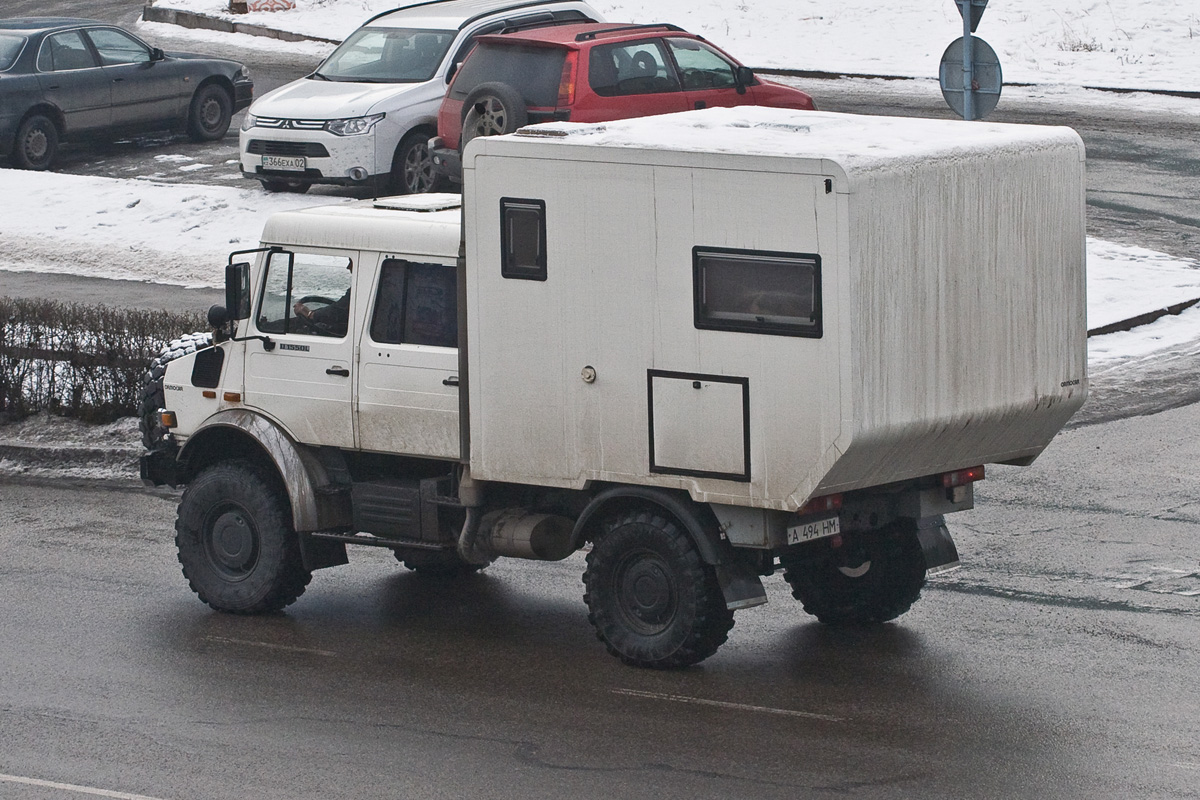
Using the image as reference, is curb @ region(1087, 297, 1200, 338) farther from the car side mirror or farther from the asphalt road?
the car side mirror

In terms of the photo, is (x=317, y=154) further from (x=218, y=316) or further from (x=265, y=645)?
(x=265, y=645)

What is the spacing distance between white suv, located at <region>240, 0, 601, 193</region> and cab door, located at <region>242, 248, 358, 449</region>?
31.4 ft

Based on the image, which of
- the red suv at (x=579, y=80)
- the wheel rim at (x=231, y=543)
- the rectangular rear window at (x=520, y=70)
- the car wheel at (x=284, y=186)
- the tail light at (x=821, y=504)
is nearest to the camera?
the tail light at (x=821, y=504)

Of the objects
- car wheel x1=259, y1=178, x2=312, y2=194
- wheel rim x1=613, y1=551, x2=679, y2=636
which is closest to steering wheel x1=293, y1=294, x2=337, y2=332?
wheel rim x1=613, y1=551, x2=679, y2=636

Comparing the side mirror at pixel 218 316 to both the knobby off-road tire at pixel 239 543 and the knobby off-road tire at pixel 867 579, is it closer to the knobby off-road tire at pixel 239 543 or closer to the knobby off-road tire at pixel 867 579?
the knobby off-road tire at pixel 239 543

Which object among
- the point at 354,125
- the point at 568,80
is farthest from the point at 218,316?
the point at 354,125

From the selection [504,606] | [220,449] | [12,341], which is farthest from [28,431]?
[504,606]

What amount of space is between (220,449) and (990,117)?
643 inches

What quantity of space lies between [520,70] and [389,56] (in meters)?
3.01

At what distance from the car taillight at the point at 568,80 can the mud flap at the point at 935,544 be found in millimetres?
9424

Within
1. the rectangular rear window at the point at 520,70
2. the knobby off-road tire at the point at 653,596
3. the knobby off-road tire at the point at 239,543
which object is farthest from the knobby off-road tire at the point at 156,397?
the rectangular rear window at the point at 520,70

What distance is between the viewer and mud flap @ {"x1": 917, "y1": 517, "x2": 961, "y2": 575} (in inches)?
384

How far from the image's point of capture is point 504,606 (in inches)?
415

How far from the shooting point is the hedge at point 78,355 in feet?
46.8
